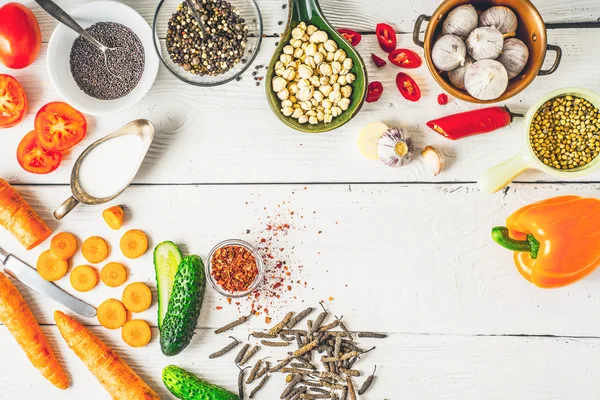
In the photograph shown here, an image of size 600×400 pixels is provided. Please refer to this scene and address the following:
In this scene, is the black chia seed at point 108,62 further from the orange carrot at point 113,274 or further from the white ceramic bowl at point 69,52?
the orange carrot at point 113,274

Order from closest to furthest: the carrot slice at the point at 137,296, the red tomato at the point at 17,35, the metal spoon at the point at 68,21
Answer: the metal spoon at the point at 68,21
the red tomato at the point at 17,35
the carrot slice at the point at 137,296

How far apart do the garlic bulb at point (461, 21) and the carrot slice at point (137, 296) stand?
3.02 ft

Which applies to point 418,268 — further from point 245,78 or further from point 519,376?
point 245,78

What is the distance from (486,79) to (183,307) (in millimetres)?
829

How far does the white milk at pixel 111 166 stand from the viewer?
4.47 ft

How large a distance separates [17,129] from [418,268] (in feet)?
3.37

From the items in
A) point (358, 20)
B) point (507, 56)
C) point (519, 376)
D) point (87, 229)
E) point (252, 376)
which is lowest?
point (519, 376)

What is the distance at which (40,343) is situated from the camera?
1406mm

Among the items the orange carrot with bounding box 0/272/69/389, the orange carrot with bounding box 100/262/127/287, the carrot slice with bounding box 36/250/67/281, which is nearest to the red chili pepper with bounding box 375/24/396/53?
the orange carrot with bounding box 100/262/127/287

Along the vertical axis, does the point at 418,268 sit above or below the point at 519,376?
above

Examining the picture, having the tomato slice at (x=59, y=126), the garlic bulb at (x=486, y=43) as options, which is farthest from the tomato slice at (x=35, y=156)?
the garlic bulb at (x=486, y=43)

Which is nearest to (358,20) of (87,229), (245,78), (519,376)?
(245,78)

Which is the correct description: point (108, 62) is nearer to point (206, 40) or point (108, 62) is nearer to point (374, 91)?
point (206, 40)

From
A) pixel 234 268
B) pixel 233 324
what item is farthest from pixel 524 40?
pixel 233 324
